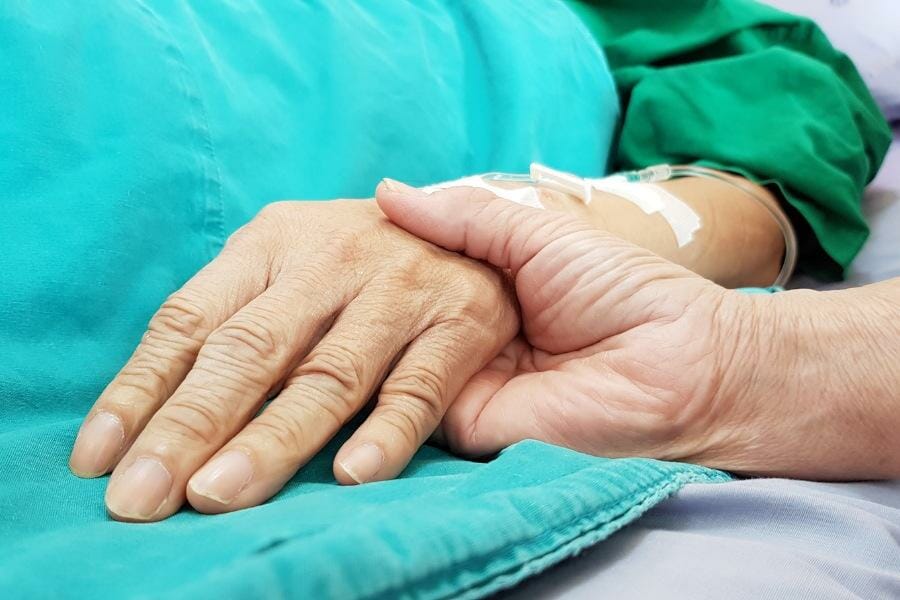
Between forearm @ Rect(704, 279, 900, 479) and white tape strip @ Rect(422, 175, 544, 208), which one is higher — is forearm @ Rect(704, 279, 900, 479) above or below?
below

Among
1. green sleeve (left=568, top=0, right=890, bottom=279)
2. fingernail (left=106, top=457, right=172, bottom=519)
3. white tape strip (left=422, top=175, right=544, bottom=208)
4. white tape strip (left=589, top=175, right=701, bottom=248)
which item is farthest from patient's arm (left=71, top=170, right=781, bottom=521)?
green sleeve (left=568, top=0, right=890, bottom=279)

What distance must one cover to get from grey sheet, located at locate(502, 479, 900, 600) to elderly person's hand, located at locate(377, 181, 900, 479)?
0.05m

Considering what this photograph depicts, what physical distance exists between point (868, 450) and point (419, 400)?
308mm

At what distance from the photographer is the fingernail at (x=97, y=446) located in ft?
1.53

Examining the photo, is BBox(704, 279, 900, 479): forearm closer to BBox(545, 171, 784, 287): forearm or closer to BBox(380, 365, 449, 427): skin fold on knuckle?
BBox(380, 365, 449, 427): skin fold on knuckle

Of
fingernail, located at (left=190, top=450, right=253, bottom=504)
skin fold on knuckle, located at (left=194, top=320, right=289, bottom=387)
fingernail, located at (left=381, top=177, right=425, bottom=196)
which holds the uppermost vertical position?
fingernail, located at (left=381, top=177, right=425, bottom=196)

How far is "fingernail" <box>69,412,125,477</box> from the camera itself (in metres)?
0.47

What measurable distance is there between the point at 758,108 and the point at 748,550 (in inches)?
31.2

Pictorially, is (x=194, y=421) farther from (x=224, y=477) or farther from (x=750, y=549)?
(x=750, y=549)

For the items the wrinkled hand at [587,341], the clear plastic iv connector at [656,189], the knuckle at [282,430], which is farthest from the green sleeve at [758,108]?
the knuckle at [282,430]

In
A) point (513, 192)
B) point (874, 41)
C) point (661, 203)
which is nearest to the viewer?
point (513, 192)

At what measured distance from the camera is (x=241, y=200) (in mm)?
688

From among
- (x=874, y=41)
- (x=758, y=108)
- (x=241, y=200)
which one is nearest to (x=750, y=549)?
(x=241, y=200)

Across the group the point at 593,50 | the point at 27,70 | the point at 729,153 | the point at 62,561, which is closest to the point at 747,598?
the point at 62,561
